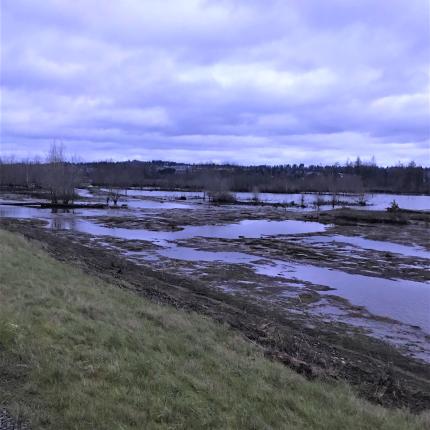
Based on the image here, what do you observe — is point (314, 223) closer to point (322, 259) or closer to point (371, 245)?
point (371, 245)

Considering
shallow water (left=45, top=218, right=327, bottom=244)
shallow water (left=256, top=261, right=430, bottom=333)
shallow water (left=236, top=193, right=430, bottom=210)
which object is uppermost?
shallow water (left=236, top=193, right=430, bottom=210)

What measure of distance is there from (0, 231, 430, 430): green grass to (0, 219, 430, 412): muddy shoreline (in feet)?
3.08

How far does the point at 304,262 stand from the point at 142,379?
2209cm

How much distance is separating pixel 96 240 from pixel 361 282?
61.1 ft

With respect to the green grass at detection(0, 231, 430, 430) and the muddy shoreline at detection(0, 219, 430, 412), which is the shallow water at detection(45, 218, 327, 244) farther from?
the green grass at detection(0, 231, 430, 430)

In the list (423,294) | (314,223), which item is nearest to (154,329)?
(423,294)

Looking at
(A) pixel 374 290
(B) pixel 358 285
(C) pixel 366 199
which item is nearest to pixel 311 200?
(C) pixel 366 199

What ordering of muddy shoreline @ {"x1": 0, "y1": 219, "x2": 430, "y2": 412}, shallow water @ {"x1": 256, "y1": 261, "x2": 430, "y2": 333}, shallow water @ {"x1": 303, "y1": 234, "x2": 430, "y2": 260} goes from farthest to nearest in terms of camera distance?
shallow water @ {"x1": 303, "y1": 234, "x2": 430, "y2": 260}, shallow water @ {"x1": 256, "y1": 261, "x2": 430, "y2": 333}, muddy shoreline @ {"x1": 0, "y1": 219, "x2": 430, "y2": 412}

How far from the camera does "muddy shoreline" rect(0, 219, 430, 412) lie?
856 centimetres

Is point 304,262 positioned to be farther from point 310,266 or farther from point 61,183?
point 61,183

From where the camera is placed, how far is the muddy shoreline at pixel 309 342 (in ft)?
28.1

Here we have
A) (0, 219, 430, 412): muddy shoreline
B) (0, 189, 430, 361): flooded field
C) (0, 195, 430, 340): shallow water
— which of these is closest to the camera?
(0, 219, 430, 412): muddy shoreline

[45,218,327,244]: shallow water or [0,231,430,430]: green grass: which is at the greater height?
[0,231,430,430]: green grass

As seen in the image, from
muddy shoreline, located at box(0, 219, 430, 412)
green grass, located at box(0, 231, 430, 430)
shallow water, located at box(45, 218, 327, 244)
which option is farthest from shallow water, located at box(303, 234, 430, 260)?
green grass, located at box(0, 231, 430, 430)
